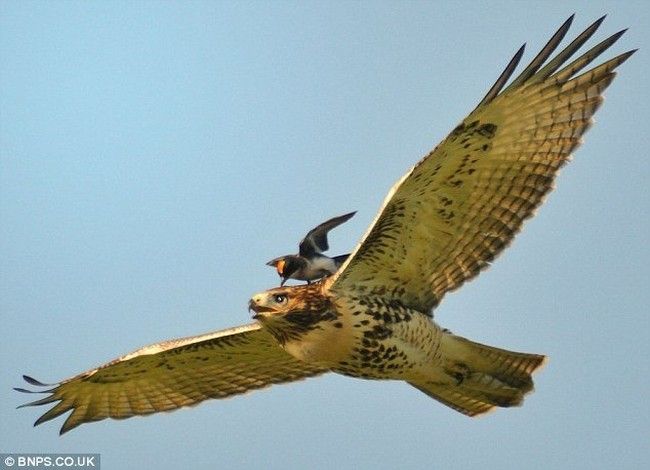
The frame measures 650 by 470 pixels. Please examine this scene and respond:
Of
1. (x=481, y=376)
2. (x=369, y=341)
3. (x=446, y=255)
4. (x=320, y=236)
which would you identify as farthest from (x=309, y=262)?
(x=481, y=376)

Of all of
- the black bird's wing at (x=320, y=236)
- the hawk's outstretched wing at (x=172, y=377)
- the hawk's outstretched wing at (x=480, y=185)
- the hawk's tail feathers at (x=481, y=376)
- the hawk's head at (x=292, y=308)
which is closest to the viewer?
the hawk's head at (x=292, y=308)

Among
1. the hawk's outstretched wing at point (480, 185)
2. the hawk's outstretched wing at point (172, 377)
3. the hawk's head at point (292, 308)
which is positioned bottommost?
the hawk's head at point (292, 308)

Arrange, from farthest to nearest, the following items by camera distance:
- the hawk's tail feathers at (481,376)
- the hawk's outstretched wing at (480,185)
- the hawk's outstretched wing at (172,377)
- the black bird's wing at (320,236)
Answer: the black bird's wing at (320,236)
the hawk's outstretched wing at (172,377)
the hawk's tail feathers at (481,376)
the hawk's outstretched wing at (480,185)

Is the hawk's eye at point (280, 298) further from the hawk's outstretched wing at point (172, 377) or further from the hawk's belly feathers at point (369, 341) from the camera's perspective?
the hawk's outstretched wing at point (172, 377)

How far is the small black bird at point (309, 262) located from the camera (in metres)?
14.2

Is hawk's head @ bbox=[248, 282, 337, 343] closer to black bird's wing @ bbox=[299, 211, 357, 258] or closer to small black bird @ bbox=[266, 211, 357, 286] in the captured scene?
small black bird @ bbox=[266, 211, 357, 286]

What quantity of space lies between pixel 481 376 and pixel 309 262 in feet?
6.35

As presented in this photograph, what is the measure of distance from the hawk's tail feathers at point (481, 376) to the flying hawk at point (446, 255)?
0.01 metres

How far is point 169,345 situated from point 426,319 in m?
2.41

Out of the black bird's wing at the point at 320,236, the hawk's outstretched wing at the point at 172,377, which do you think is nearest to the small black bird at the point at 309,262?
the black bird's wing at the point at 320,236

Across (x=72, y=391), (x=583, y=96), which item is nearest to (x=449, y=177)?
(x=583, y=96)

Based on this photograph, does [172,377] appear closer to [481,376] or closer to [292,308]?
[292,308]

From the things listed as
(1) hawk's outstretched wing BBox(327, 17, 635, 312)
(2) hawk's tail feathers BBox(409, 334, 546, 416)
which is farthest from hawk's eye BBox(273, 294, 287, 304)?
(2) hawk's tail feathers BBox(409, 334, 546, 416)

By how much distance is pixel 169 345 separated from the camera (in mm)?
13945
